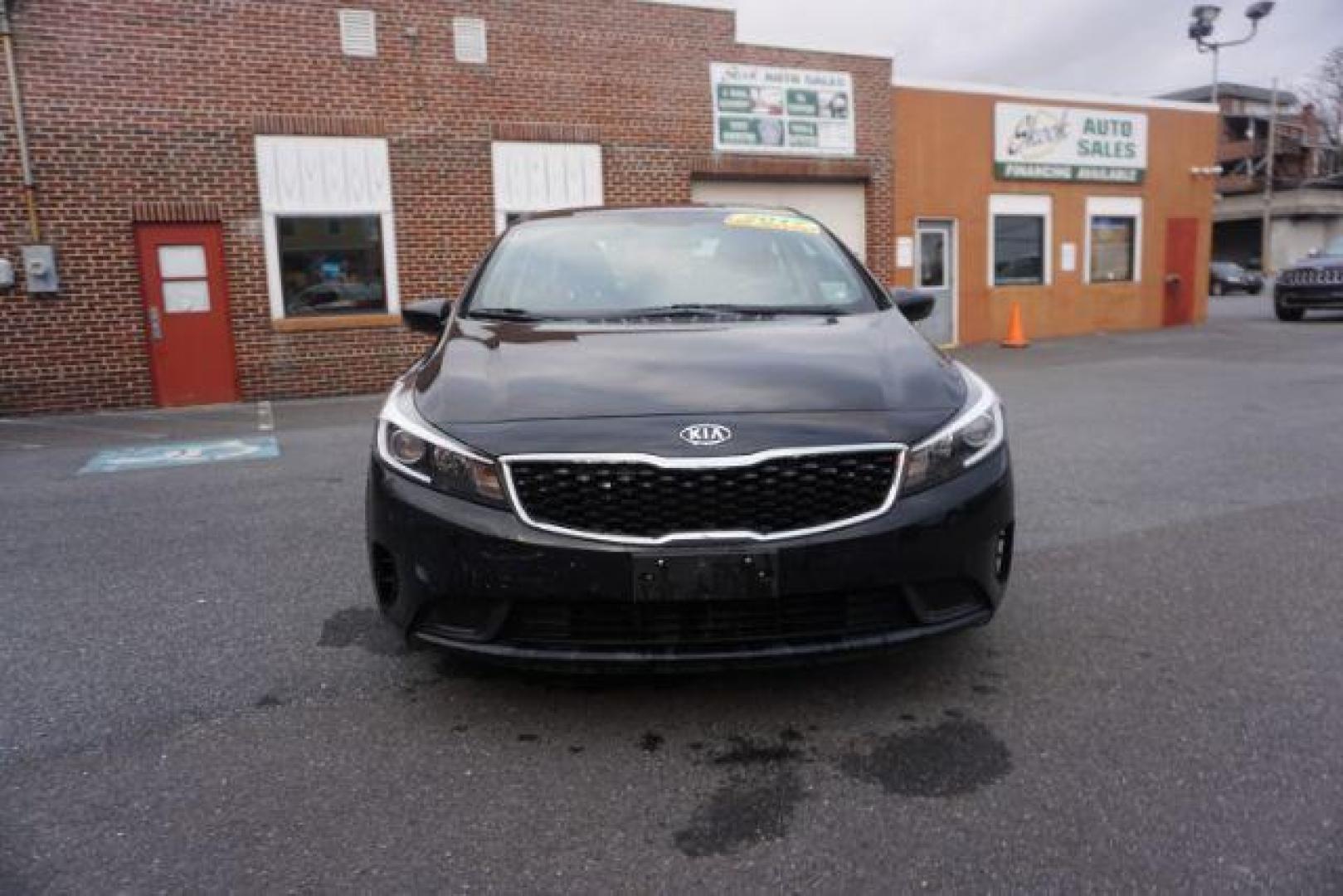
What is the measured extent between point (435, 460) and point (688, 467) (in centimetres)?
71

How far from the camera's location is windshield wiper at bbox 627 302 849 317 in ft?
11.7

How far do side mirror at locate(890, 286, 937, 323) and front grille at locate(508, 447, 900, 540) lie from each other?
159 cm

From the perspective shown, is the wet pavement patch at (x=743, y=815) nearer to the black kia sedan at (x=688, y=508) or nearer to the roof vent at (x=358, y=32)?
the black kia sedan at (x=688, y=508)

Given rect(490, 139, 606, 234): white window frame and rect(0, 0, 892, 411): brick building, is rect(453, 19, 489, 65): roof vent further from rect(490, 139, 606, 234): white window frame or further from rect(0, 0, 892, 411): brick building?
Result: rect(490, 139, 606, 234): white window frame

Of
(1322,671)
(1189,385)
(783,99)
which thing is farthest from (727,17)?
(1322,671)

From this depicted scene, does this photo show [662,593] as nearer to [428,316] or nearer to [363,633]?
[363,633]

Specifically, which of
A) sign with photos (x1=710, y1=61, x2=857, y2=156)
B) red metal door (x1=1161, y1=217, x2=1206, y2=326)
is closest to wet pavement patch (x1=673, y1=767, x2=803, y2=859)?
sign with photos (x1=710, y1=61, x2=857, y2=156)

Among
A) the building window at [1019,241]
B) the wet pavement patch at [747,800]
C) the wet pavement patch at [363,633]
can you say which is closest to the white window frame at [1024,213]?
the building window at [1019,241]

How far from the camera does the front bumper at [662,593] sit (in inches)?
97.7

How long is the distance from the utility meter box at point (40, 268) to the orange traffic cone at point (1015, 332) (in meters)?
13.5

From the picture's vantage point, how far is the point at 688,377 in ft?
9.47

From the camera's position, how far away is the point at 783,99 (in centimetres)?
1413

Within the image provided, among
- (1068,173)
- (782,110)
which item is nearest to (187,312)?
(782,110)

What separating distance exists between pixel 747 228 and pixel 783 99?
10.7 metres
